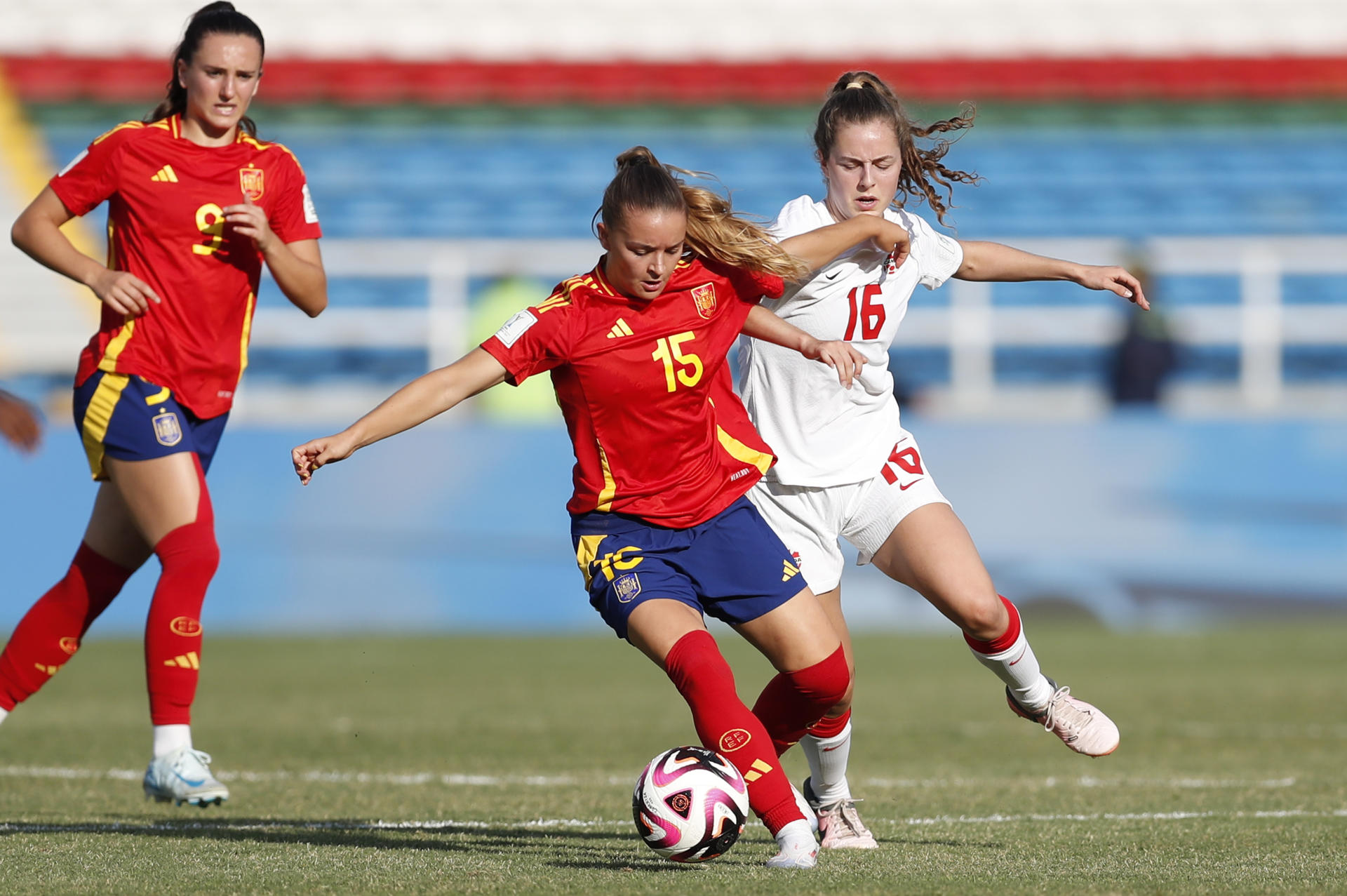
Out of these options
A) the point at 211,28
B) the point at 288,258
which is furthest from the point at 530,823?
the point at 211,28

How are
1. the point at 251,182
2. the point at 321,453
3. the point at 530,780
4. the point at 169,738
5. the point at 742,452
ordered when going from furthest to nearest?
1. the point at 530,780
2. the point at 251,182
3. the point at 169,738
4. the point at 742,452
5. the point at 321,453

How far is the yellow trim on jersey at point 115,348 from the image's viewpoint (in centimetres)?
571

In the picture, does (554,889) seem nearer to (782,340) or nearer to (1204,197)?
(782,340)

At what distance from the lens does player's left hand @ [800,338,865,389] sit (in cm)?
490

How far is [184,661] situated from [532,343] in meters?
1.76

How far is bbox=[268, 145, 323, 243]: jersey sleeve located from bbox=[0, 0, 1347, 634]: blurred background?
738 centimetres

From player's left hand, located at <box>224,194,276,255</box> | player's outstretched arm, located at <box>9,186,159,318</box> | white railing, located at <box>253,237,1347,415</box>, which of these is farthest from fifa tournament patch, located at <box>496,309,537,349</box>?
white railing, located at <box>253,237,1347,415</box>

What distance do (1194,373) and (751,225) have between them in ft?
45.0

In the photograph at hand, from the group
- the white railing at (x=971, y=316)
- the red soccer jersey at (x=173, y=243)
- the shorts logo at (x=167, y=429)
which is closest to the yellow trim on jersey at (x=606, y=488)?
the red soccer jersey at (x=173, y=243)

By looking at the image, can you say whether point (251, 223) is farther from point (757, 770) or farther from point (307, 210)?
point (757, 770)

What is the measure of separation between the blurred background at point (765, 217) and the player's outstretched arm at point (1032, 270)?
7711 mm

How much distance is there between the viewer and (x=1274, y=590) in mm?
13516

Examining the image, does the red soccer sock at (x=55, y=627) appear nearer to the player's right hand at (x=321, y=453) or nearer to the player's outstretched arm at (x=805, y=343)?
the player's right hand at (x=321, y=453)

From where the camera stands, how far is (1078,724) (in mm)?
5477
